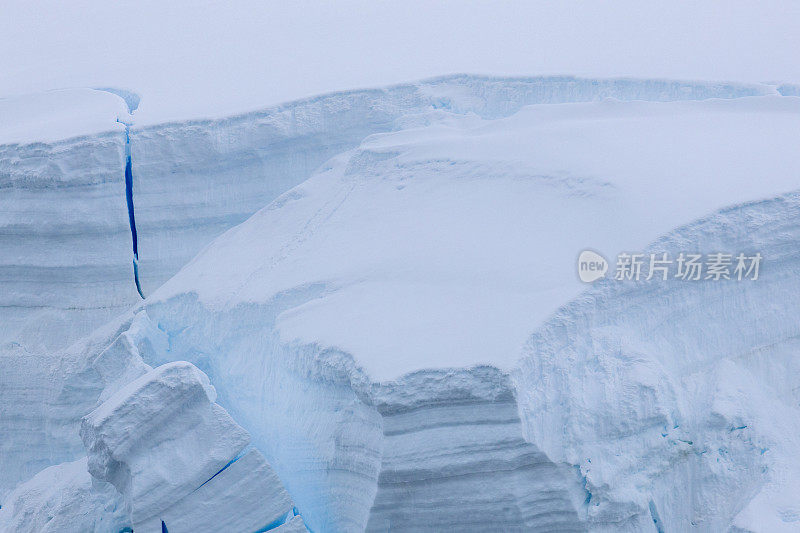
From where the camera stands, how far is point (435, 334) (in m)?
2.10

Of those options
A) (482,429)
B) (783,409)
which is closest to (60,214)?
(482,429)

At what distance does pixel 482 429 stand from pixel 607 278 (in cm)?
55

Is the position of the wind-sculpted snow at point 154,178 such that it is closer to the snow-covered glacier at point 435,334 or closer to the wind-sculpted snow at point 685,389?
the snow-covered glacier at point 435,334

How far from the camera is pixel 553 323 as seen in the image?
2.07m

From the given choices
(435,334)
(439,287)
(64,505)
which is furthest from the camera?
(64,505)

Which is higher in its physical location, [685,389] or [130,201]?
[130,201]

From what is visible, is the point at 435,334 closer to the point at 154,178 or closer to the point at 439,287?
the point at 439,287

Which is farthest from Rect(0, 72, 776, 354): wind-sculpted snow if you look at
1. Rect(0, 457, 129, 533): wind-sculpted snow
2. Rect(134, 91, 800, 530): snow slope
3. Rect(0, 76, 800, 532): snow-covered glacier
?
Rect(0, 457, 129, 533): wind-sculpted snow

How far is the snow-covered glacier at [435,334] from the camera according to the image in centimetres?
202

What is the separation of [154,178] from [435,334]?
1.63 metres

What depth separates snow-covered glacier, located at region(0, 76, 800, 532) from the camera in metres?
2.02

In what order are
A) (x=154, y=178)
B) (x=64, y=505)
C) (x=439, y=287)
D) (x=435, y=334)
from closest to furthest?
(x=435, y=334) < (x=439, y=287) < (x=64, y=505) < (x=154, y=178)

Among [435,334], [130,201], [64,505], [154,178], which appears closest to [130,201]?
[130,201]

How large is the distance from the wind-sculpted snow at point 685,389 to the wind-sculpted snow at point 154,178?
1.09 metres
